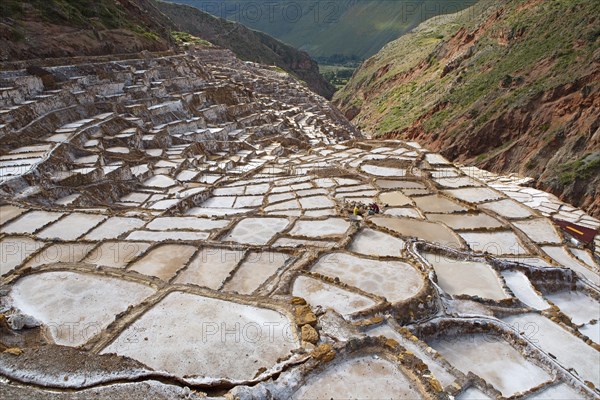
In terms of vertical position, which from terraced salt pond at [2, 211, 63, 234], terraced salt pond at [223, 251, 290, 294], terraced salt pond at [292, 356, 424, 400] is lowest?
terraced salt pond at [2, 211, 63, 234]

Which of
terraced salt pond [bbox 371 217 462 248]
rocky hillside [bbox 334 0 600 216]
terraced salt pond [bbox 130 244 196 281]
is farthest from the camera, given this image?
rocky hillside [bbox 334 0 600 216]

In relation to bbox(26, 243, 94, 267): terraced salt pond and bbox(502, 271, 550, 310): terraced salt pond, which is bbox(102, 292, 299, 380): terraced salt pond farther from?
bbox(502, 271, 550, 310): terraced salt pond

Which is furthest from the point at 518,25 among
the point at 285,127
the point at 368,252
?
the point at 368,252

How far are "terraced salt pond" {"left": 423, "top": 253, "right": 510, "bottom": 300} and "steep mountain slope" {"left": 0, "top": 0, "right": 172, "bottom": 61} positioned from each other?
2153 cm

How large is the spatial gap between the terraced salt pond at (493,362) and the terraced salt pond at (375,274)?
102 centimetres

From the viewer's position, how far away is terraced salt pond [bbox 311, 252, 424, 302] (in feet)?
25.2

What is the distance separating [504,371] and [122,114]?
19216 millimetres

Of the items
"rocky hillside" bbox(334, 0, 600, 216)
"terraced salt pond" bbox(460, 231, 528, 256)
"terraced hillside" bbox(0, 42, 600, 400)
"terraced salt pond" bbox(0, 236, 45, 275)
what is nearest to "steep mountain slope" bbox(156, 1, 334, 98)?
"rocky hillside" bbox(334, 0, 600, 216)

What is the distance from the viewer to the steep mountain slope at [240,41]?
2628 inches

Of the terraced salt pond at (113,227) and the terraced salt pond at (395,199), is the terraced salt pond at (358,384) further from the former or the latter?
the terraced salt pond at (395,199)

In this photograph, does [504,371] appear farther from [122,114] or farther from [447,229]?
[122,114]

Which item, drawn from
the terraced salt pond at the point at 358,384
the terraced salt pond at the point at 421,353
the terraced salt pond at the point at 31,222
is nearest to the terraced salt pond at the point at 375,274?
the terraced salt pond at the point at 421,353

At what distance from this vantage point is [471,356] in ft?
23.5

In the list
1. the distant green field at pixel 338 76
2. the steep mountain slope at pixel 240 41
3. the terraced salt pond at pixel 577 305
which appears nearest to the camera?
the terraced salt pond at pixel 577 305
